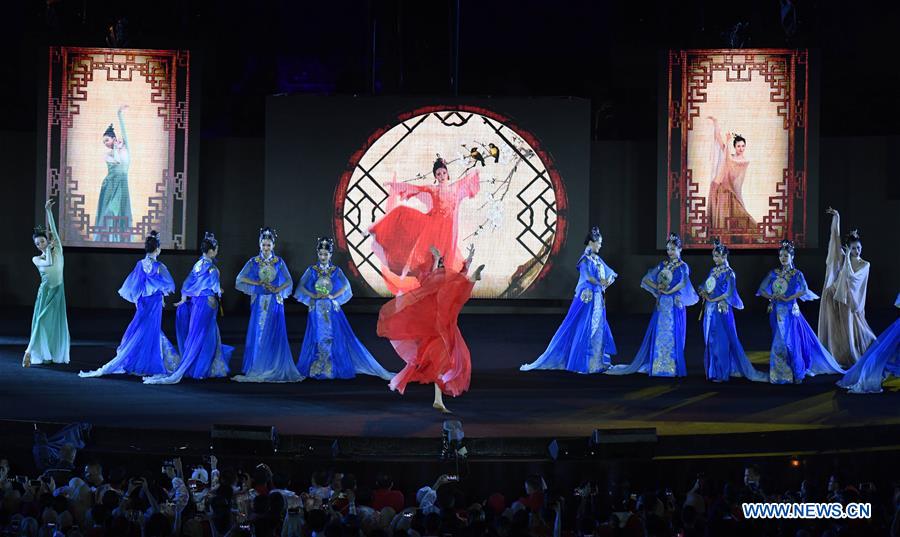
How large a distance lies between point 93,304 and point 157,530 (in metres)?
10.4

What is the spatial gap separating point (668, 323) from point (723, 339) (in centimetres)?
48

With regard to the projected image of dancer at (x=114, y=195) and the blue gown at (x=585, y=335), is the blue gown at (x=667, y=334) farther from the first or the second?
the projected image of dancer at (x=114, y=195)

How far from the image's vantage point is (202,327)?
9281mm

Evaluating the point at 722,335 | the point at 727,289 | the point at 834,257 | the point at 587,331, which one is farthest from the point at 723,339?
the point at 834,257

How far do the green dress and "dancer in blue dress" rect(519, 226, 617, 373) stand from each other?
3.70 m

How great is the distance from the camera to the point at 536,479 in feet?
17.5

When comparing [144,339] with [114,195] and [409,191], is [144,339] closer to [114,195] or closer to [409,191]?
[409,191]

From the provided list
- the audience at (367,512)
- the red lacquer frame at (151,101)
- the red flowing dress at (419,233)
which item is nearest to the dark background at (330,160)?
the red lacquer frame at (151,101)

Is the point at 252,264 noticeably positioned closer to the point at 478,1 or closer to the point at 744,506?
the point at 744,506

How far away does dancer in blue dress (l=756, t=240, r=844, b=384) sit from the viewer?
9.30m

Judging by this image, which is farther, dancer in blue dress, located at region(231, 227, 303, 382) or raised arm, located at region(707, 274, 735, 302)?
raised arm, located at region(707, 274, 735, 302)

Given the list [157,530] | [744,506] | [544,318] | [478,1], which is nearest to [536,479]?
[744,506]

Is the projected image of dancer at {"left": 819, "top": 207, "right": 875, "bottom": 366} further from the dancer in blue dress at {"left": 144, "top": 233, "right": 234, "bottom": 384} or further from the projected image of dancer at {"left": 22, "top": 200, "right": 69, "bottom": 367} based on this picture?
the projected image of dancer at {"left": 22, "top": 200, "right": 69, "bottom": 367}

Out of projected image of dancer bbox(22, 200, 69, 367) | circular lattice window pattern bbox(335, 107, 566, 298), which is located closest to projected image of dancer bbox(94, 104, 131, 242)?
circular lattice window pattern bbox(335, 107, 566, 298)
